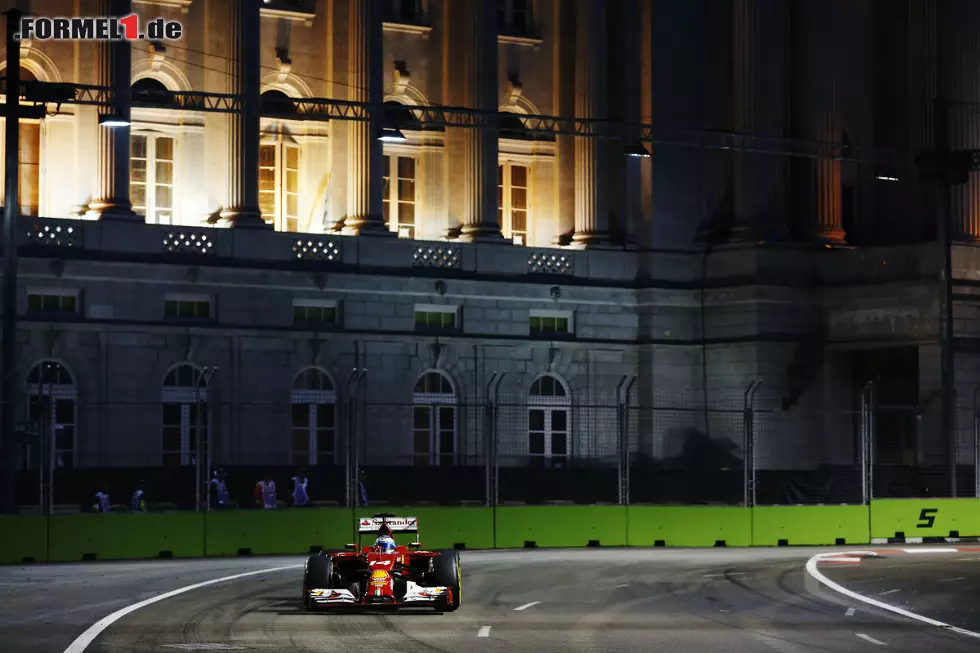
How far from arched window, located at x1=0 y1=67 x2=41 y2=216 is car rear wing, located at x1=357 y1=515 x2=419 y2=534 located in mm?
34752

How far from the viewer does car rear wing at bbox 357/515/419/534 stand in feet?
98.3

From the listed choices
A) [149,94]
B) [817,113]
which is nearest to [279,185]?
[149,94]

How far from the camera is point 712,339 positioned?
71.6 m

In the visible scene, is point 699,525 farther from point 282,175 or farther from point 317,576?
point 282,175

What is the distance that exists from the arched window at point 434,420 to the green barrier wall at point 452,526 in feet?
60.6

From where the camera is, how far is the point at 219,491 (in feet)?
178

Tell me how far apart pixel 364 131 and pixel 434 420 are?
9.30m

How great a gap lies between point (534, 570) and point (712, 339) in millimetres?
33254

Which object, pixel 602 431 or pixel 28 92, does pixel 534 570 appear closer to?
pixel 28 92

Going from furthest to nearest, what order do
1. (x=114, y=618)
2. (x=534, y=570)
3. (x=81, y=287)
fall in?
(x=81, y=287), (x=534, y=570), (x=114, y=618)

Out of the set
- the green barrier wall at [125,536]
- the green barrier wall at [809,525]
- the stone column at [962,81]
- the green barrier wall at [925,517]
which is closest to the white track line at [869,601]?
the green barrier wall at [809,525]

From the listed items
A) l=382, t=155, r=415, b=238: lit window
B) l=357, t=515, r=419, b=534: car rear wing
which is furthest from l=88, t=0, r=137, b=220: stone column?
l=357, t=515, r=419, b=534: car rear wing

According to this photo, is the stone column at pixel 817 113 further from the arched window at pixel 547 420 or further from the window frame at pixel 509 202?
the arched window at pixel 547 420

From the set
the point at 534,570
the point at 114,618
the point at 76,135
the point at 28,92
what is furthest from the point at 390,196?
the point at 114,618
